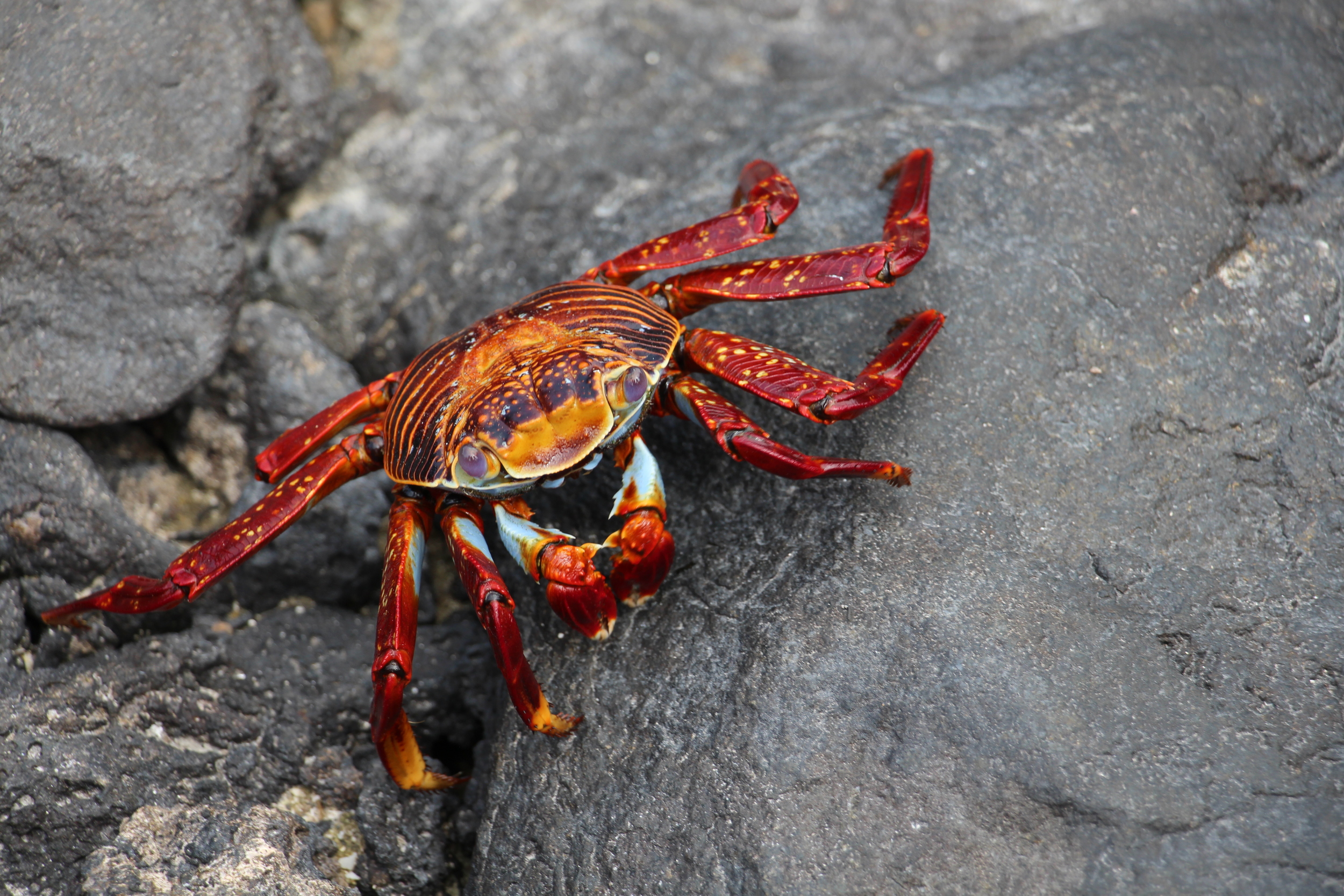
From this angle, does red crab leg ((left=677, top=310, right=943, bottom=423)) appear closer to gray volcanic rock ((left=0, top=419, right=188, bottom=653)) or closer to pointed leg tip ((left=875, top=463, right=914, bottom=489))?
pointed leg tip ((left=875, top=463, right=914, bottom=489))

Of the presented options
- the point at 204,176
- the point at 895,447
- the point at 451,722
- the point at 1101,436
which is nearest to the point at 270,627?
the point at 451,722

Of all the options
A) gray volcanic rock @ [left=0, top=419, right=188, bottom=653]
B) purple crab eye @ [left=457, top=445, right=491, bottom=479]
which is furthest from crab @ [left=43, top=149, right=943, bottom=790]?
gray volcanic rock @ [left=0, top=419, right=188, bottom=653]

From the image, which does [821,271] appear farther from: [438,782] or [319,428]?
[438,782]

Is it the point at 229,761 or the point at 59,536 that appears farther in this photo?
the point at 59,536

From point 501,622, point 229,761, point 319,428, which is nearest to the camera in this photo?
point 501,622

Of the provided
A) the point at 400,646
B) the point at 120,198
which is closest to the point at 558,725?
the point at 400,646

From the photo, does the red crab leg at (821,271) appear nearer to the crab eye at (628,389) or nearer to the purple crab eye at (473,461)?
the crab eye at (628,389)
